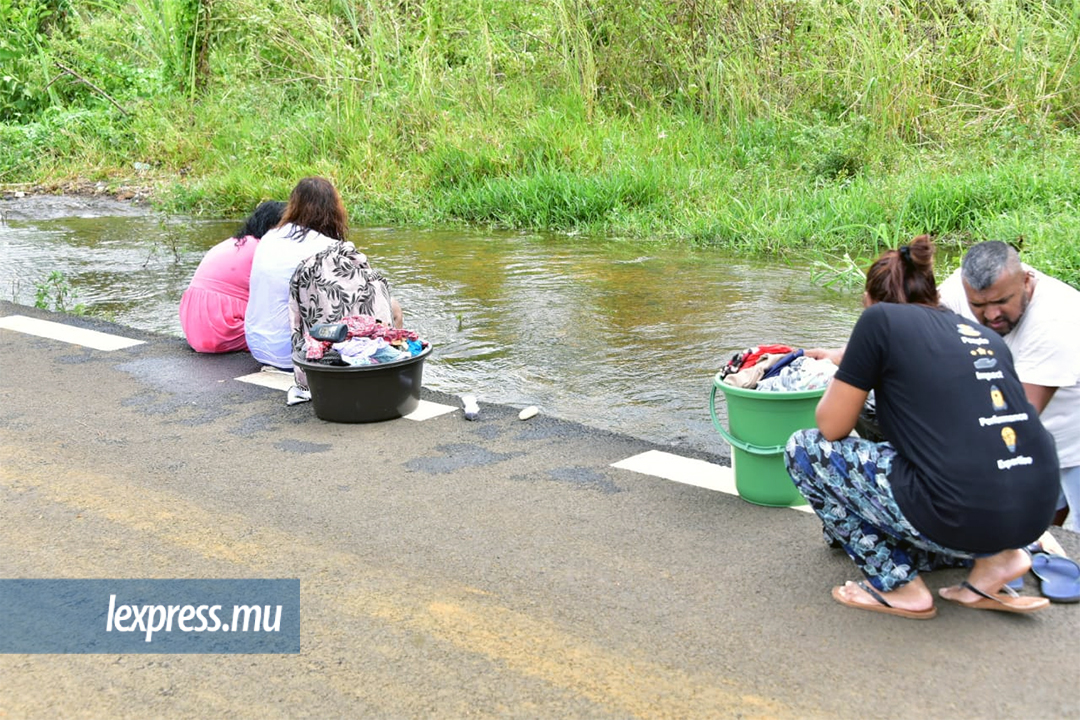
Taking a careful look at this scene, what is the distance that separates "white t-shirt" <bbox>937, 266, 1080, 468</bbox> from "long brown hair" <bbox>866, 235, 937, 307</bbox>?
27.1 inches

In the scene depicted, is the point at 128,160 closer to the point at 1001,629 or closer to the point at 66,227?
the point at 66,227

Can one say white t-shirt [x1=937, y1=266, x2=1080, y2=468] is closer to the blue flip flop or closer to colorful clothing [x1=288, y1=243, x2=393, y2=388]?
the blue flip flop

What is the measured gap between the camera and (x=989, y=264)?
422 centimetres

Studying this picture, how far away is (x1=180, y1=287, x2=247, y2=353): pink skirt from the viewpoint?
25.0 ft

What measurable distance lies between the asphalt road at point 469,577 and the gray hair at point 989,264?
1092 mm

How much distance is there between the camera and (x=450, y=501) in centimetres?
498

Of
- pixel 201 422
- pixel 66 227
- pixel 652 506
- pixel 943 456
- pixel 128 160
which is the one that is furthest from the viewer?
pixel 128 160

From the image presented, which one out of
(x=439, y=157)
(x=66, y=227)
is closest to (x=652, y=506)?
(x=439, y=157)

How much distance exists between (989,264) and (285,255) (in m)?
4.24

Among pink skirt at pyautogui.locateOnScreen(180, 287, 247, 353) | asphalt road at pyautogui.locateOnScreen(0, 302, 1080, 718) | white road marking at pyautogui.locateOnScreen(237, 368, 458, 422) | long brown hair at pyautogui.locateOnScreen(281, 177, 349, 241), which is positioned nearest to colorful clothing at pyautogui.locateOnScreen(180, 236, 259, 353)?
pink skirt at pyautogui.locateOnScreen(180, 287, 247, 353)

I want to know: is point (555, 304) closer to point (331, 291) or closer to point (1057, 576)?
point (331, 291)

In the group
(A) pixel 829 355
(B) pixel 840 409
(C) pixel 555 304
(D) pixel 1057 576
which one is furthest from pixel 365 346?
(D) pixel 1057 576

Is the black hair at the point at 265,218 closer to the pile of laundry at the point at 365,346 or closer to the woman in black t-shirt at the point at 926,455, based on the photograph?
the pile of laundry at the point at 365,346

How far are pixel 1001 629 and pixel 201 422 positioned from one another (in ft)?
13.9
